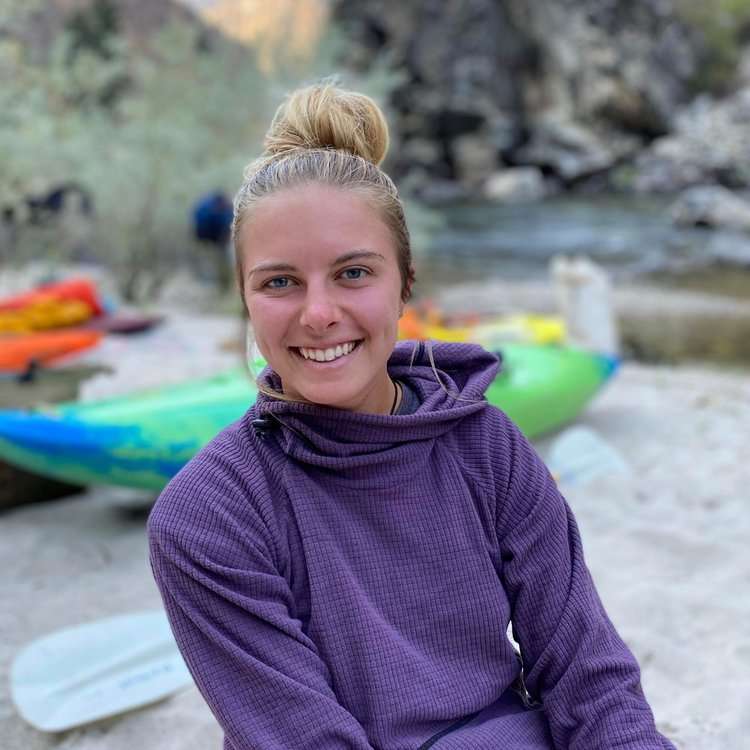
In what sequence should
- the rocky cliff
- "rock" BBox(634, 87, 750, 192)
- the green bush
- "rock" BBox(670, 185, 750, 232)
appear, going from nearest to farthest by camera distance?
the green bush < "rock" BBox(670, 185, 750, 232) < "rock" BBox(634, 87, 750, 192) < the rocky cliff

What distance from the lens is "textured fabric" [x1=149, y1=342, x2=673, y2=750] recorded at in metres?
1.17

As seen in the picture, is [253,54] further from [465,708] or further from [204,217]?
[465,708]

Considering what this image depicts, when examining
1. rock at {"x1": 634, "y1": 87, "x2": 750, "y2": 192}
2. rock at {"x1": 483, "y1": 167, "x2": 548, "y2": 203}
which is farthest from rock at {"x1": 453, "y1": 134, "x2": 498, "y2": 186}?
rock at {"x1": 634, "y1": 87, "x2": 750, "y2": 192}

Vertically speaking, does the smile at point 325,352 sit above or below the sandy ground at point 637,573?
above

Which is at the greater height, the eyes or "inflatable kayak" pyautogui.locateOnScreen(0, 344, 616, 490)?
the eyes

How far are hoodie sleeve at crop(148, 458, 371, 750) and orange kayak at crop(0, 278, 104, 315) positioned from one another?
17.6 feet

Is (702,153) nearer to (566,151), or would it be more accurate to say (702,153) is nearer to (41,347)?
(566,151)

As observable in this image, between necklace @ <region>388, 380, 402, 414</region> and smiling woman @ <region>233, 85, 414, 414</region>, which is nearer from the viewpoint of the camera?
smiling woman @ <region>233, 85, 414, 414</region>

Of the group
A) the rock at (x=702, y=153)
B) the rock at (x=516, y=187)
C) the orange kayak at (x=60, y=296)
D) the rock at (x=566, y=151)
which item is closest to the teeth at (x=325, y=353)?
the orange kayak at (x=60, y=296)

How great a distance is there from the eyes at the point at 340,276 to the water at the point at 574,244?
9.63 m

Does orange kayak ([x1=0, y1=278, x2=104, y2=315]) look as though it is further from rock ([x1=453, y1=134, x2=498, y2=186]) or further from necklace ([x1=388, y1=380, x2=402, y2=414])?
rock ([x1=453, y1=134, x2=498, y2=186])

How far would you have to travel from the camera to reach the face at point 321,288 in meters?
1.25

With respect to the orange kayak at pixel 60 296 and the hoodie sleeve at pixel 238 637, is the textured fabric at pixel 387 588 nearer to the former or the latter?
the hoodie sleeve at pixel 238 637

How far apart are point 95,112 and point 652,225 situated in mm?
10940
